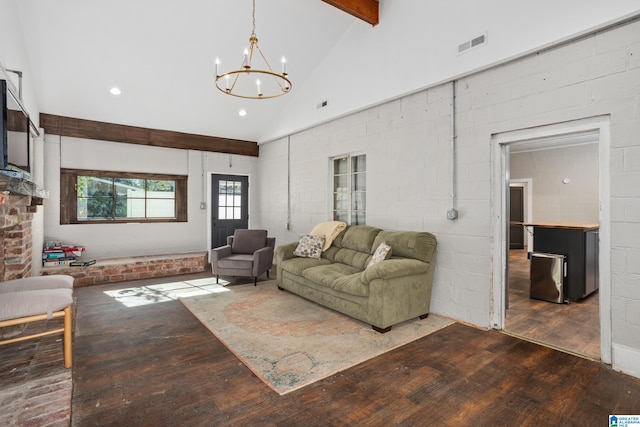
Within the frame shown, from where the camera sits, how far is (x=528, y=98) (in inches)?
122

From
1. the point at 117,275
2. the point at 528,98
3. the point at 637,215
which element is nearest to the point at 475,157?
the point at 528,98

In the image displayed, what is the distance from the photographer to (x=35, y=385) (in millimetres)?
2207

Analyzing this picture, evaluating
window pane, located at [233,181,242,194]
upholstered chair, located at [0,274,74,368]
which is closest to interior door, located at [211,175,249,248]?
window pane, located at [233,181,242,194]

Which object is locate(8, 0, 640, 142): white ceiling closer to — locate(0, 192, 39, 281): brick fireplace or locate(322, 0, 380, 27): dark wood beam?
locate(322, 0, 380, 27): dark wood beam

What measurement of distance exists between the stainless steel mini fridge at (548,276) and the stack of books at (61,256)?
661cm

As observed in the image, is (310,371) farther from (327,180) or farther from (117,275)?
(117,275)

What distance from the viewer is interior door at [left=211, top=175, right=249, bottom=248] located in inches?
279

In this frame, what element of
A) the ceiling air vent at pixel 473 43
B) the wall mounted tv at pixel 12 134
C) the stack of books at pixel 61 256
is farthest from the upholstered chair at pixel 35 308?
the ceiling air vent at pixel 473 43

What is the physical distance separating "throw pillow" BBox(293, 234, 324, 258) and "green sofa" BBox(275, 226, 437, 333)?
0.11 meters

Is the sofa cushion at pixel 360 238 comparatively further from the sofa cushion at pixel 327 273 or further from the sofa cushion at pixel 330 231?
the sofa cushion at pixel 327 273

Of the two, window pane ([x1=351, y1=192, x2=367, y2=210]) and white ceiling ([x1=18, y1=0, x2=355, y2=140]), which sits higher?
white ceiling ([x1=18, y1=0, x2=355, y2=140])

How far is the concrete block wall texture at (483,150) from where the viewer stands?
2551mm

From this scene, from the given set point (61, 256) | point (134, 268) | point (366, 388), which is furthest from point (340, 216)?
point (61, 256)

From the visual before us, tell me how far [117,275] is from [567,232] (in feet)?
22.0
